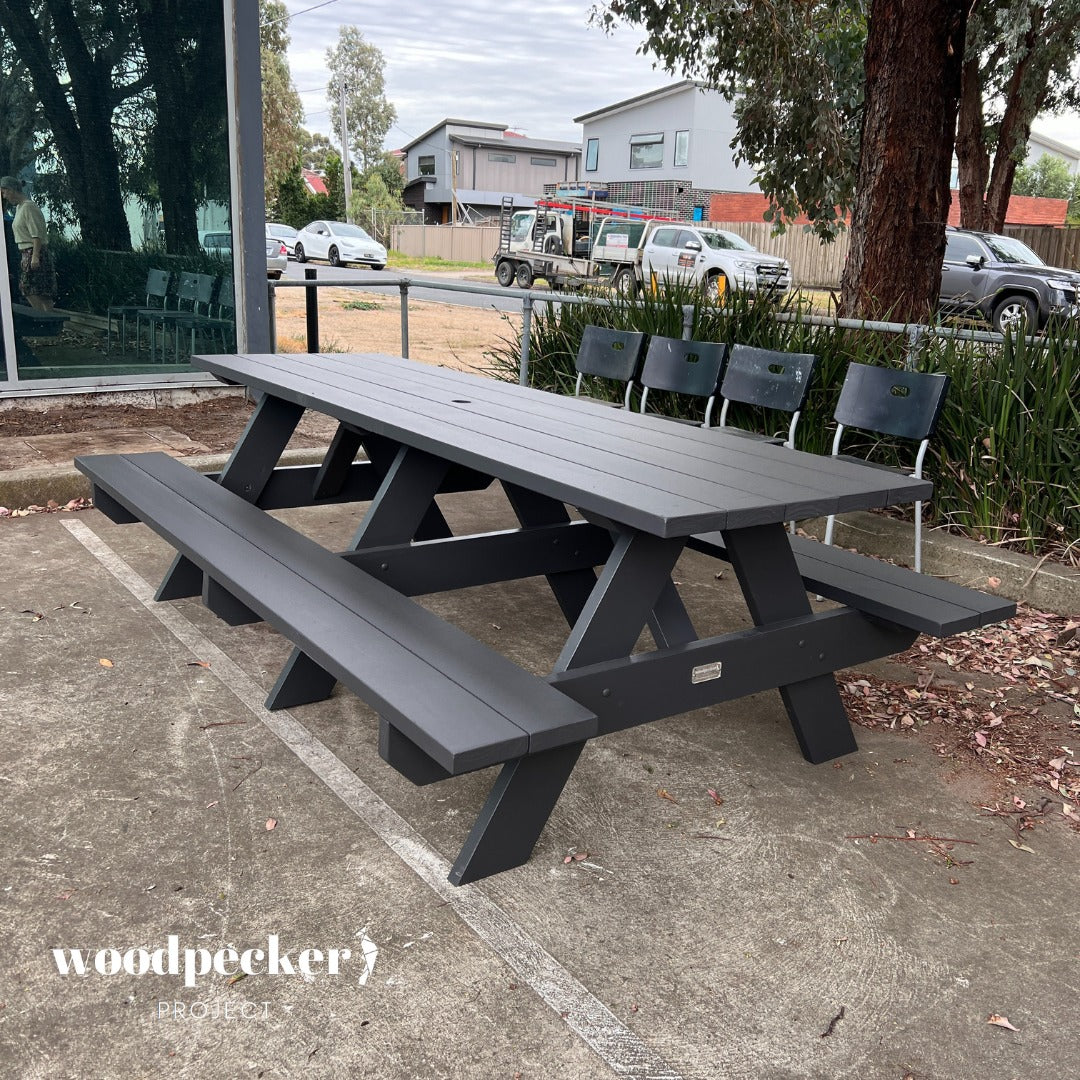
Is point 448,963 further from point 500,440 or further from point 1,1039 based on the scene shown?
point 500,440

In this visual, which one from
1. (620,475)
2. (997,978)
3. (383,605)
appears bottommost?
(997,978)

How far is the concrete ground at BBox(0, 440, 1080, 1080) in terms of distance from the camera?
7.14ft

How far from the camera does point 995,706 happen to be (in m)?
3.93

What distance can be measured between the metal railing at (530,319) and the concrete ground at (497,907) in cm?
267

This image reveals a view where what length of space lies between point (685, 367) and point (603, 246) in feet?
68.6

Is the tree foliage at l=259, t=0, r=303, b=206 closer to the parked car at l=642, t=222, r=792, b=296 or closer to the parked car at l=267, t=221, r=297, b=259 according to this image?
the parked car at l=267, t=221, r=297, b=259

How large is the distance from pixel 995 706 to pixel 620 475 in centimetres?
183

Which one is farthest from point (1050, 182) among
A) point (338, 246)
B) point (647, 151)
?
point (338, 246)

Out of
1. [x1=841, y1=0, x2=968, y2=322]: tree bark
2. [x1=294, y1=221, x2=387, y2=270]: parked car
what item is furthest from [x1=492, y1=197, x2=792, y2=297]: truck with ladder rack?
[x1=841, y1=0, x2=968, y2=322]: tree bark

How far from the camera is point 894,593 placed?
3406 mm

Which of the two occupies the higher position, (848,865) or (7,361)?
(7,361)

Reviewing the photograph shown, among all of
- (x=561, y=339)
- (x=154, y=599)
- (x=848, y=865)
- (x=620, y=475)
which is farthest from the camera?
(x=561, y=339)

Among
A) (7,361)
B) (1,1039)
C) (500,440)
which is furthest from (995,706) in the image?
(7,361)

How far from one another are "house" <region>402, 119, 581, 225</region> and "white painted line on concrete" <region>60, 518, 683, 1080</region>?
5794 cm
